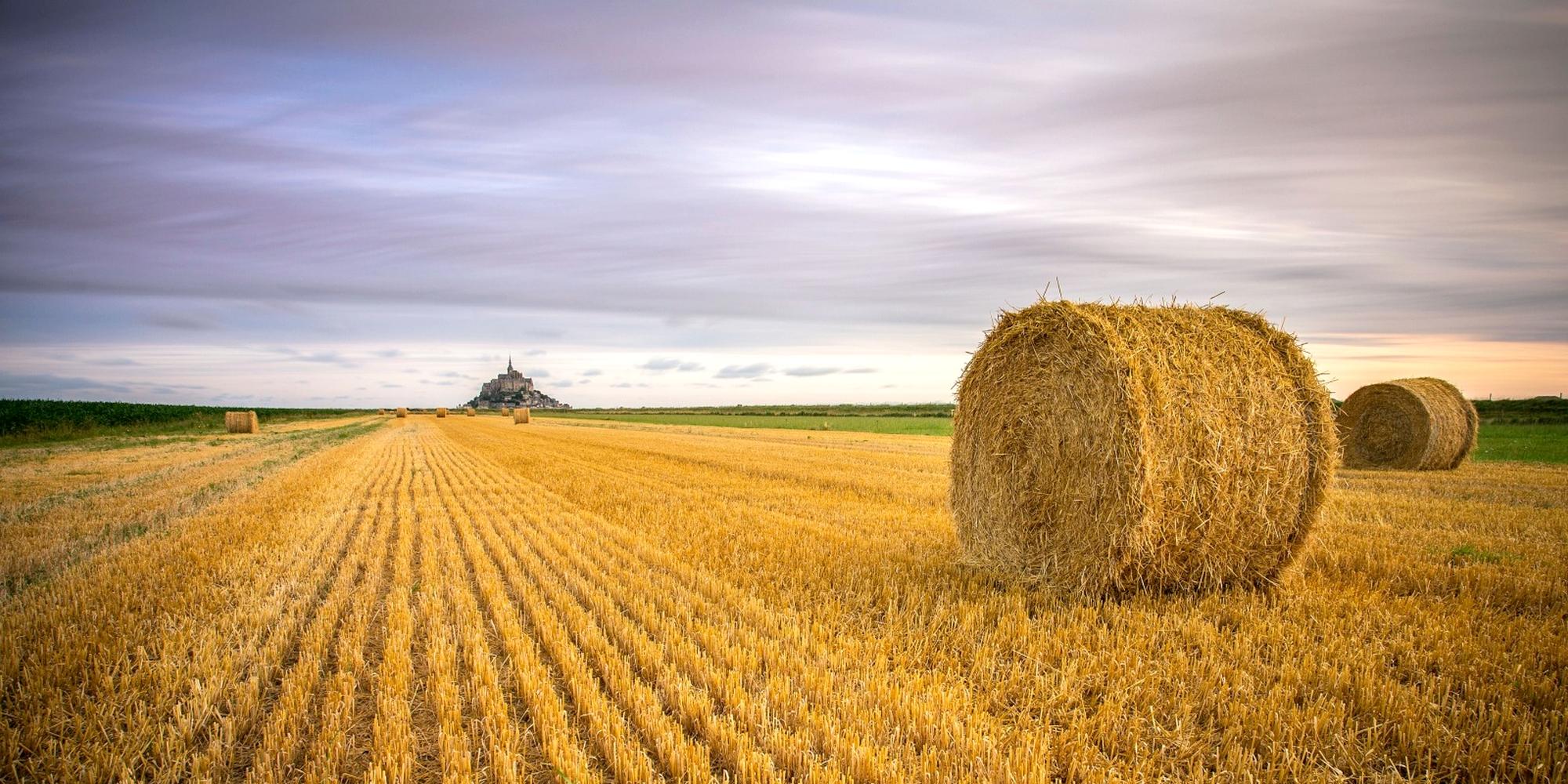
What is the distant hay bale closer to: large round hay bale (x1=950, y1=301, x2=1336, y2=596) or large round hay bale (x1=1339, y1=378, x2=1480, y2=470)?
large round hay bale (x1=950, y1=301, x2=1336, y2=596)

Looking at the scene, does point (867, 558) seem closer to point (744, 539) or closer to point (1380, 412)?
point (744, 539)

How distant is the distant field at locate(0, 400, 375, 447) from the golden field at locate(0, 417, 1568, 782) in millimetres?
31635

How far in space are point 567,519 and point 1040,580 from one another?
→ 20.3 ft

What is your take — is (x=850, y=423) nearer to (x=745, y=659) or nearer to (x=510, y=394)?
(x=745, y=659)

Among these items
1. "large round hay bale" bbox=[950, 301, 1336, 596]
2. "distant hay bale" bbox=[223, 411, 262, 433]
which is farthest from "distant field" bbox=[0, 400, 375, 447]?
"large round hay bale" bbox=[950, 301, 1336, 596]

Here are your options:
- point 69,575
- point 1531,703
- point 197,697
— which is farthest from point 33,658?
point 1531,703

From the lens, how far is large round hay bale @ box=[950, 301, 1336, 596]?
5.89m

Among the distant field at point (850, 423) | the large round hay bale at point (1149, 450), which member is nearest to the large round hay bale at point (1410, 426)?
the large round hay bale at point (1149, 450)

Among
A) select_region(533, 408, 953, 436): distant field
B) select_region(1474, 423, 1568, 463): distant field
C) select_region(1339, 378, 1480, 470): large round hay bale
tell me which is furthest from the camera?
select_region(533, 408, 953, 436): distant field

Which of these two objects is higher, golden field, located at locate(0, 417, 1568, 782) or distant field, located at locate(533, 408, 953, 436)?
distant field, located at locate(533, 408, 953, 436)

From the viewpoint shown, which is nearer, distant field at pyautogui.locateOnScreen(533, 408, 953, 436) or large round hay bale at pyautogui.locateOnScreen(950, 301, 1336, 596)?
large round hay bale at pyautogui.locateOnScreen(950, 301, 1336, 596)

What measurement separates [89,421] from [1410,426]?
51.9 metres

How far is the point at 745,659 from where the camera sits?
14.8 ft

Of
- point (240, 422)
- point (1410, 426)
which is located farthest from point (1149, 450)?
point (240, 422)
